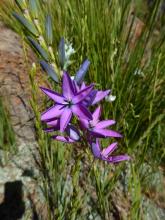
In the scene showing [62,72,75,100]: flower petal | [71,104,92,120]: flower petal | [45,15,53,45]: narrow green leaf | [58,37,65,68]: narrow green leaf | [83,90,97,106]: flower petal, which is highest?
[45,15,53,45]: narrow green leaf

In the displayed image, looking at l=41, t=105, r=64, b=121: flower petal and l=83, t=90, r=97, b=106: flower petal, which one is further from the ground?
l=83, t=90, r=97, b=106: flower petal

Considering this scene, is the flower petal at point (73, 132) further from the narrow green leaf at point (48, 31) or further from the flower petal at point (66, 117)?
the narrow green leaf at point (48, 31)

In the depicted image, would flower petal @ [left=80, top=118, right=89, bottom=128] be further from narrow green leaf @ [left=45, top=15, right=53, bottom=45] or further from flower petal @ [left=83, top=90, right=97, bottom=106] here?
narrow green leaf @ [left=45, top=15, right=53, bottom=45]

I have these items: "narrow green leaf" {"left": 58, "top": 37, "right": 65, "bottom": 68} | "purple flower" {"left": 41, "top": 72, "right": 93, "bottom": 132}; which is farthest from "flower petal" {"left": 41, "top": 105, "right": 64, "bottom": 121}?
"narrow green leaf" {"left": 58, "top": 37, "right": 65, "bottom": 68}

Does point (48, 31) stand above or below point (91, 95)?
above

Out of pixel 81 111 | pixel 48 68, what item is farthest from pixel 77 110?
pixel 48 68

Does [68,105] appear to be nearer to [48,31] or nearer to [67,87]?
[67,87]

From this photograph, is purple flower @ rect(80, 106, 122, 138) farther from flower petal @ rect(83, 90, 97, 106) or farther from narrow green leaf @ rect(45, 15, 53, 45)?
narrow green leaf @ rect(45, 15, 53, 45)

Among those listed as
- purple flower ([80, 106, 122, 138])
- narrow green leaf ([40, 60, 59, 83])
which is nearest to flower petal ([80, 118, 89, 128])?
purple flower ([80, 106, 122, 138])
